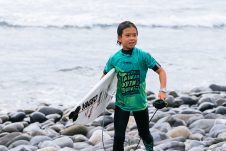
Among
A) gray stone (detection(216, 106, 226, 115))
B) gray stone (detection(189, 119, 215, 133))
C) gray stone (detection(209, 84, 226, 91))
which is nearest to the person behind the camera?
gray stone (detection(189, 119, 215, 133))

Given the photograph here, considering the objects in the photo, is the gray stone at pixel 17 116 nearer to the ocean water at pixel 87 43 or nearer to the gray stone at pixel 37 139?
the ocean water at pixel 87 43

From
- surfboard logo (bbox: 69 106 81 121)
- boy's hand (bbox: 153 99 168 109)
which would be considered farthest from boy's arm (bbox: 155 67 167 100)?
surfboard logo (bbox: 69 106 81 121)

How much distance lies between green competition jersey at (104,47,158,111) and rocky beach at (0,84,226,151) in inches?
55.1

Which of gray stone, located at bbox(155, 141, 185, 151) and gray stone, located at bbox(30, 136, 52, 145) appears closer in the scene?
gray stone, located at bbox(155, 141, 185, 151)

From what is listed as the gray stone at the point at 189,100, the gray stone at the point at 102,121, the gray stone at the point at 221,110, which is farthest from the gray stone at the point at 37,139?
the gray stone at the point at 189,100

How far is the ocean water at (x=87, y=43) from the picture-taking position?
1283cm

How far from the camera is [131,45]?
562cm

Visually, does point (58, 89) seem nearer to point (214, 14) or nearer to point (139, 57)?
point (139, 57)

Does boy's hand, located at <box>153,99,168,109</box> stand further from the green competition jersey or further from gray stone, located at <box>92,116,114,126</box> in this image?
gray stone, located at <box>92,116,114,126</box>

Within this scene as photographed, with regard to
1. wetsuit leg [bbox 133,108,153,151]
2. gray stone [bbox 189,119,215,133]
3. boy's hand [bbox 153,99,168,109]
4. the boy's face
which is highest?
the boy's face

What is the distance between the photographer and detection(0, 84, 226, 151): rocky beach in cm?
745

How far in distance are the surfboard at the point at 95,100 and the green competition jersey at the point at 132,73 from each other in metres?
0.10

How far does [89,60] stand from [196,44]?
14.1 ft

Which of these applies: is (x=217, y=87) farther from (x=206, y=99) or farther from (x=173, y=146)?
(x=173, y=146)
